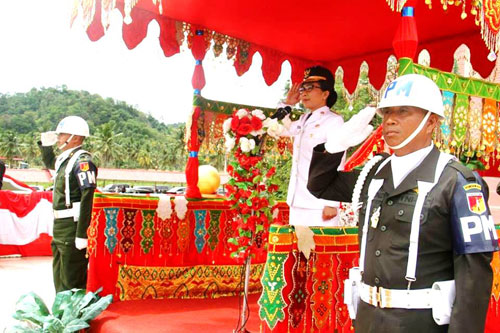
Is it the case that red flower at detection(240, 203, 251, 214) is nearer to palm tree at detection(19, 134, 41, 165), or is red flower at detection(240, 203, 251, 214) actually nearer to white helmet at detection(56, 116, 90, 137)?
white helmet at detection(56, 116, 90, 137)

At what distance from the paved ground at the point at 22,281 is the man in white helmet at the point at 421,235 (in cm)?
486

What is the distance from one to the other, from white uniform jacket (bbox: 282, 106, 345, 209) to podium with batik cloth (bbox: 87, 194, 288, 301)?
166 centimetres

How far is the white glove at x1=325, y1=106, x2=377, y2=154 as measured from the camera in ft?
7.62

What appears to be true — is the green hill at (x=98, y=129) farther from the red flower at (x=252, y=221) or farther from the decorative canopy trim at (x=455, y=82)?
the decorative canopy trim at (x=455, y=82)

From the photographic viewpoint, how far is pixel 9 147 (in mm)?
58062

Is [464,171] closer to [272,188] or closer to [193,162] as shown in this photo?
[272,188]

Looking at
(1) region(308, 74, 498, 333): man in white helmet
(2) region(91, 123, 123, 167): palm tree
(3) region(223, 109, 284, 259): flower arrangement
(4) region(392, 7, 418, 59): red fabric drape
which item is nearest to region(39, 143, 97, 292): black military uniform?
(3) region(223, 109, 284, 259): flower arrangement

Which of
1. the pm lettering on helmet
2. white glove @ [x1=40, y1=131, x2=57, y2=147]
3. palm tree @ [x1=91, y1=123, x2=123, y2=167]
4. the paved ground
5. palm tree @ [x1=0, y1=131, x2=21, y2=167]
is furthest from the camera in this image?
palm tree @ [x1=91, y1=123, x2=123, y2=167]

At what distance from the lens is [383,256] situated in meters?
2.07

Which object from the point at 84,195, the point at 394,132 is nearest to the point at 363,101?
the point at 84,195

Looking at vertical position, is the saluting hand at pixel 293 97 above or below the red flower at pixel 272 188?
above

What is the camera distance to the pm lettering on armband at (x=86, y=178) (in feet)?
15.9

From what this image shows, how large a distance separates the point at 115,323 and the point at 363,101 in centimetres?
1809

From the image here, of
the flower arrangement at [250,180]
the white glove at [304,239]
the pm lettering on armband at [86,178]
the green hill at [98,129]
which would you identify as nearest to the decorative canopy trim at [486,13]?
the flower arrangement at [250,180]
